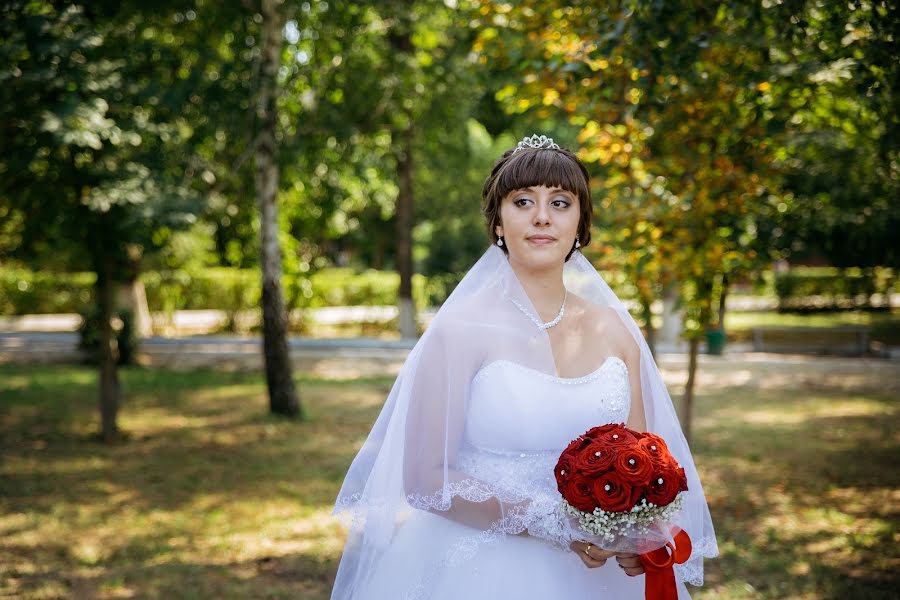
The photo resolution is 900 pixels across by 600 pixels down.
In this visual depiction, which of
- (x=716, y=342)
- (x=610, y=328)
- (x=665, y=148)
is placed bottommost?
(x=716, y=342)

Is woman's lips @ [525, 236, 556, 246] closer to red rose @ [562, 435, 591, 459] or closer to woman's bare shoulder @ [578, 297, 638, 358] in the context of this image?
woman's bare shoulder @ [578, 297, 638, 358]

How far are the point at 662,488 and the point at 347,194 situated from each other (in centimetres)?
1118

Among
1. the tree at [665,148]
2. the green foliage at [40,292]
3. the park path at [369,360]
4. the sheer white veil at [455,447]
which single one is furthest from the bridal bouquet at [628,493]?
the green foliage at [40,292]

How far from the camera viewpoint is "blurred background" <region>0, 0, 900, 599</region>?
5480mm

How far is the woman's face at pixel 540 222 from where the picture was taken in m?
2.66

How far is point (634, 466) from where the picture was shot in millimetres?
2283

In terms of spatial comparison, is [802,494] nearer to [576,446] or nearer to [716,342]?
[576,446]

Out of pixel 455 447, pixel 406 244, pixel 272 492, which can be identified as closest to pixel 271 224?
Answer: pixel 272 492

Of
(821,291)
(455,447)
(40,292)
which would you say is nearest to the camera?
(455,447)

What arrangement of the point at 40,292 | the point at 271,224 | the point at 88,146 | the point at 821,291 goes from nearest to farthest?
1. the point at 88,146
2. the point at 271,224
3. the point at 40,292
4. the point at 821,291

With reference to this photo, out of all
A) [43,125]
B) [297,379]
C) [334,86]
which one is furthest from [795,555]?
[297,379]

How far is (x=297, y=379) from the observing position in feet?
49.1

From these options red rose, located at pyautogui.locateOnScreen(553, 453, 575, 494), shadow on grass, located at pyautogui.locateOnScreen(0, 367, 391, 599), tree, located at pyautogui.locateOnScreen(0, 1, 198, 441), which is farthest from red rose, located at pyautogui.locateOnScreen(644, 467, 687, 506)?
tree, located at pyautogui.locateOnScreen(0, 1, 198, 441)

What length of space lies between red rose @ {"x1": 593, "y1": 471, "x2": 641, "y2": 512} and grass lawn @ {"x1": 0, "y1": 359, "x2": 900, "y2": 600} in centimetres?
348
